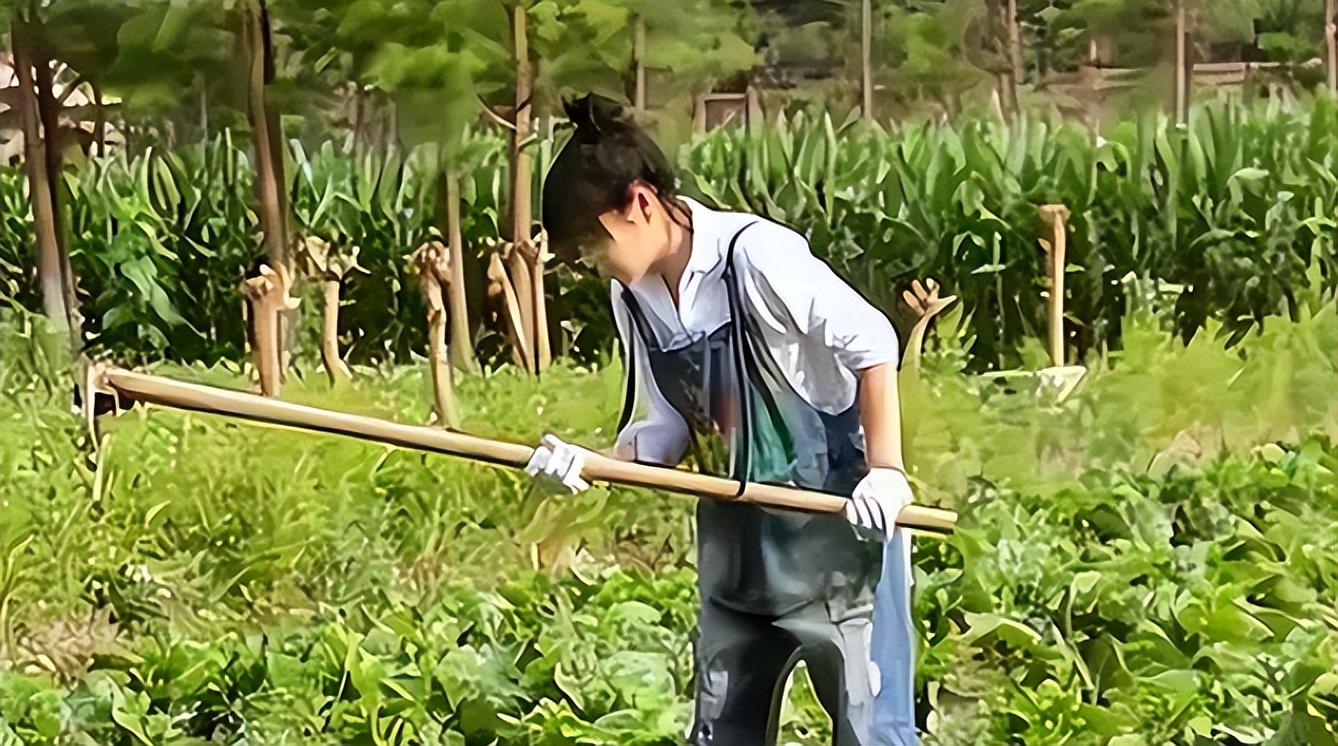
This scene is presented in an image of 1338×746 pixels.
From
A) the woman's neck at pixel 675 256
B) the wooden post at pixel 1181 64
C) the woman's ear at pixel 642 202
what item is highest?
the wooden post at pixel 1181 64

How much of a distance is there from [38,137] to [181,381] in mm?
232

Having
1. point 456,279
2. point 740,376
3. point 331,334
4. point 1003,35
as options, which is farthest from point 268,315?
point 1003,35

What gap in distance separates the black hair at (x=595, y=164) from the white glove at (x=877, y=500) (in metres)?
0.27

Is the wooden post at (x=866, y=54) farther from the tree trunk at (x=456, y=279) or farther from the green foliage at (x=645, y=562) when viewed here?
the tree trunk at (x=456, y=279)

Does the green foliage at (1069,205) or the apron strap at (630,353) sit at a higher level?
the green foliage at (1069,205)

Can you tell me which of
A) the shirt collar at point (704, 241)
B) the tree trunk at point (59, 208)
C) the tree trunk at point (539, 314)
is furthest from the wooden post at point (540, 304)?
the tree trunk at point (59, 208)

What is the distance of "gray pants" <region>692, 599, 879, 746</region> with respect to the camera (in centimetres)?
100

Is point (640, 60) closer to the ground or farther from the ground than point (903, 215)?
farther from the ground

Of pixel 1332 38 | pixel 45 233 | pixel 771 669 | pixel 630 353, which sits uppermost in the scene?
pixel 1332 38

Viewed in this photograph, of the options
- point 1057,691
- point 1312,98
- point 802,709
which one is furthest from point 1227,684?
point 1312,98

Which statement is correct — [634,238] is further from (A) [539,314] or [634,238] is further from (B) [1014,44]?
(B) [1014,44]

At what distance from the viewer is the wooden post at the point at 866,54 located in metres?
1.01

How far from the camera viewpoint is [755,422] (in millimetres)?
990

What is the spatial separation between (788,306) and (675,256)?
0.09 m
